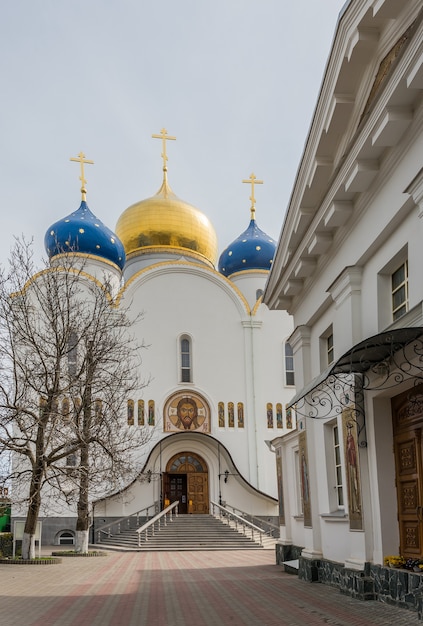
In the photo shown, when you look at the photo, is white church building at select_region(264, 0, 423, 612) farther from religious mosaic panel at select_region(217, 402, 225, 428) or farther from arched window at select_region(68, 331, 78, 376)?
religious mosaic panel at select_region(217, 402, 225, 428)

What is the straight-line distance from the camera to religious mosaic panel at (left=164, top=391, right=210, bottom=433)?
31.9 metres

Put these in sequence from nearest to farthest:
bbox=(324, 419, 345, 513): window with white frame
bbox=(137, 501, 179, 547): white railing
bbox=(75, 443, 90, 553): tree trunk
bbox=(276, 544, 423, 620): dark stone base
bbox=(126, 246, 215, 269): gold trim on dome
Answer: bbox=(276, 544, 423, 620): dark stone base → bbox=(324, 419, 345, 513): window with white frame → bbox=(75, 443, 90, 553): tree trunk → bbox=(137, 501, 179, 547): white railing → bbox=(126, 246, 215, 269): gold trim on dome

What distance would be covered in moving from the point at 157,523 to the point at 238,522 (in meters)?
3.28

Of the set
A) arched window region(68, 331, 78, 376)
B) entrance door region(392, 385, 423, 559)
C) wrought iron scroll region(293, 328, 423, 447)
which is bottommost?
entrance door region(392, 385, 423, 559)

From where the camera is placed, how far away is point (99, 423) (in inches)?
800

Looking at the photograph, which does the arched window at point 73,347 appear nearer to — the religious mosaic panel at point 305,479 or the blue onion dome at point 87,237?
the religious mosaic panel at point 305,479

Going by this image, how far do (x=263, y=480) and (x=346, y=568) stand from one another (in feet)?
68.7

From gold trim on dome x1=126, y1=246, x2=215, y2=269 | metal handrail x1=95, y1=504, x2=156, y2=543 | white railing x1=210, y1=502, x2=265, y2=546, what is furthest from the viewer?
gold trim on dome x1=126, y1=246, x2=215, y2=269

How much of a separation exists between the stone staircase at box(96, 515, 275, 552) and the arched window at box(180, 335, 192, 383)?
20.5ft

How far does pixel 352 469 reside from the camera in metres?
11.0

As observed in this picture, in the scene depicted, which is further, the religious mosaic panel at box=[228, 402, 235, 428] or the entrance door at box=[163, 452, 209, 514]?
the religious mosaic panel at box=[228, 402, 235, 428]

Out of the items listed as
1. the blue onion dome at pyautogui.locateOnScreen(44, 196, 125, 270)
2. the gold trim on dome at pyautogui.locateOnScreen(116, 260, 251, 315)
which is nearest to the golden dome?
the blue onion dome at pyautogui.locateOnScreen(44, 196, 125, 270)

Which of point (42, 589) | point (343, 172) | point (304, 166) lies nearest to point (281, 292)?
point (304, 166)

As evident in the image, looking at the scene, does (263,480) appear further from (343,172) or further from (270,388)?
(343,172)
